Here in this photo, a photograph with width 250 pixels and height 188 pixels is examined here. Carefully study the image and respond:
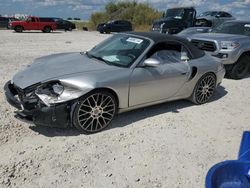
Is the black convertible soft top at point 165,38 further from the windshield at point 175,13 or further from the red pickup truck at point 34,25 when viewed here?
the red pickup truck at point 34,25

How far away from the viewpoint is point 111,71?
4.36 meters

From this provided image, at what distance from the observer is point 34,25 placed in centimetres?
2933

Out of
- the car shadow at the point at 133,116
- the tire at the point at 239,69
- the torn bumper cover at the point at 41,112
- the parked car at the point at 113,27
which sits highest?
the torn bumper cover at the point at 41,112

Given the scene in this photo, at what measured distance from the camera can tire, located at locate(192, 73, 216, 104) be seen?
572 centimetres

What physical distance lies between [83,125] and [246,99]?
414 cm

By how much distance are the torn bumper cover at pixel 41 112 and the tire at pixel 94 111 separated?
0.15 m

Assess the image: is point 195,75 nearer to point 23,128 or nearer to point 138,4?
point 23,128

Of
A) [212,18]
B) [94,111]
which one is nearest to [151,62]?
[94,111]

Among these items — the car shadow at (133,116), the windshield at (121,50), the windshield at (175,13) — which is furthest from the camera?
the windshield at (175,13)

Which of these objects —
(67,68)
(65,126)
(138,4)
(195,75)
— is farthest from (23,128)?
(138,4)

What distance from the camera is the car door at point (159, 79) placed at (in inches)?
181

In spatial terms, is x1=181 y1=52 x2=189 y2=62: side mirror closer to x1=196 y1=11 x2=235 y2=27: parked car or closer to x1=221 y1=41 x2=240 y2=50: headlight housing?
x1=221 y1=41 x2=240 y2=50: headlight housing

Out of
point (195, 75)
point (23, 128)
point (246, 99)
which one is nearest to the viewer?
point (23, 128)

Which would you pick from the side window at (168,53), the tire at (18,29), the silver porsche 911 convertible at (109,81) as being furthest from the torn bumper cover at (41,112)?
the tire at (18,29)
